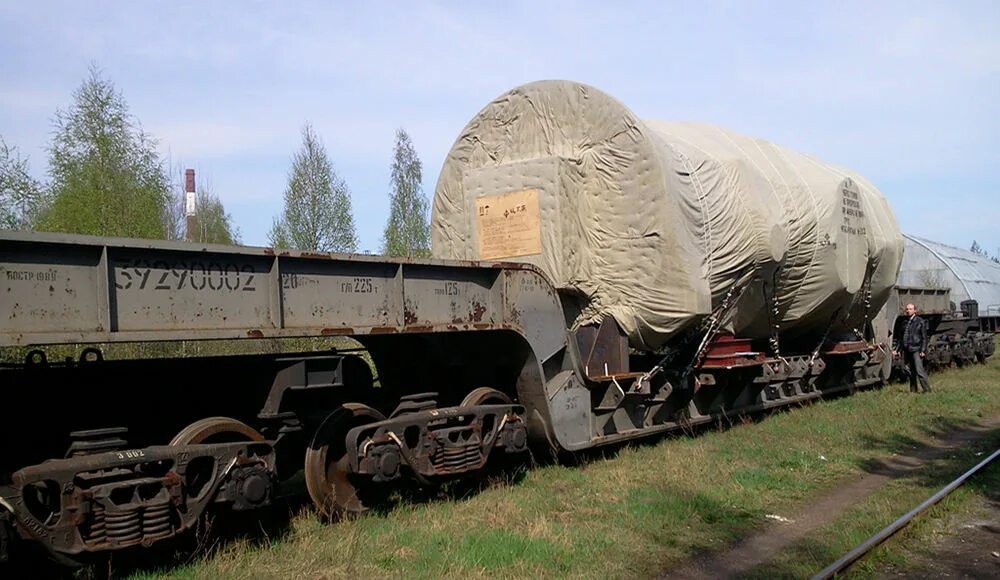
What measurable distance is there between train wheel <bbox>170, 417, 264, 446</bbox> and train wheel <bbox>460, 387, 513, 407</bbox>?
1924mm

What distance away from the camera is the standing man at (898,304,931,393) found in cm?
1486

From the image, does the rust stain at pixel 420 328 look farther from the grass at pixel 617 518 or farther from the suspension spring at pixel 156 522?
the suspension spring at pixel 156 522

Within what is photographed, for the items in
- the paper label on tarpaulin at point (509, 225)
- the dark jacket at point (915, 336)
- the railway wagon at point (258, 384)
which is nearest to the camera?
the railway wagon at point (258, 384)

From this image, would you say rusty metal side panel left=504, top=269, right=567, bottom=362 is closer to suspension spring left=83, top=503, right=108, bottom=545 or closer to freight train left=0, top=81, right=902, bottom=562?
freight train left=0, top=81, right=902, bottom=562

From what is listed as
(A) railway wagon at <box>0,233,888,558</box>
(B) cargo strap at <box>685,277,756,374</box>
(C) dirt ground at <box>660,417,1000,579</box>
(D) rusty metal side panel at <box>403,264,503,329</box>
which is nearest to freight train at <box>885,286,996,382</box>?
(B) cargo strap at <box>685,277,756,374</box>

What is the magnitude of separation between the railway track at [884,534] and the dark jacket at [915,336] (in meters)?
7.07

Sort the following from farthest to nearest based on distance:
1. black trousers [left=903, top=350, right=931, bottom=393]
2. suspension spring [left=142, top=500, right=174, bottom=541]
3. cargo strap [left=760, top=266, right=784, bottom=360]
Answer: black trousers [left=903, top=350, right=931, bottom=393] → cargo strap [left=760, top=266, right=784, bottom=360] → suspension spring [left=142, top=500, right=174, bottom=541]

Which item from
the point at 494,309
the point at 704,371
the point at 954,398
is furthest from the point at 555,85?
the point at 954,398

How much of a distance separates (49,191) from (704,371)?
1210cm

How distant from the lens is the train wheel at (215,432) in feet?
17.5

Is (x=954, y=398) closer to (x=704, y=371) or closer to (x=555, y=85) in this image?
(x=704, y=371)

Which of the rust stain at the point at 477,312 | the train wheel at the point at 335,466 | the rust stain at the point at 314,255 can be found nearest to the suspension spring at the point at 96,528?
the train wheel at the point at 335,466

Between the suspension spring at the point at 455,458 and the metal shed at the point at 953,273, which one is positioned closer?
the suspension spring at the point at 455,458

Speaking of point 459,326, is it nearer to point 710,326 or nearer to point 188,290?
point 188,290
